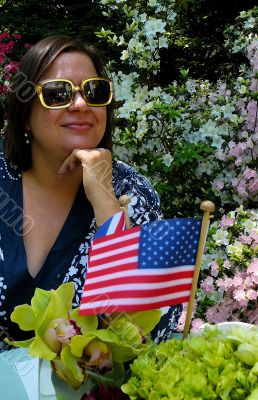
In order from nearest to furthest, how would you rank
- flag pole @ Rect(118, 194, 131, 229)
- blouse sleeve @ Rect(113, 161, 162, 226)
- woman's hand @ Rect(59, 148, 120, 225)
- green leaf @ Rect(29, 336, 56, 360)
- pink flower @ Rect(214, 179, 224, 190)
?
green leaf @ Rect(29, 336, 56, 360) < flag pole @ Rect(118, 194, 131, 229) < woman's hand @ Rect(59, 148, 120, 225) < blouse sleeve @ Rect(113, 161, 162, 226) < pink flower @ Rect(214, 179, 224, 190)

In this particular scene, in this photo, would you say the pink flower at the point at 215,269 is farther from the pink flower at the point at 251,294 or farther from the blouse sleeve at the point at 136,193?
the blouse sleeve at the point at 136,193

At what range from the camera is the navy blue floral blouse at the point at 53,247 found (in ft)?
6.40

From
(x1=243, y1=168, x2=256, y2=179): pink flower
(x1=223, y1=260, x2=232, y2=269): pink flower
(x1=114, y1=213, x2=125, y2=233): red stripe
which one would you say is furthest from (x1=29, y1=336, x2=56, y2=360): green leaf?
(x1=243, y1=168, x2=256, y2=179): pink flower

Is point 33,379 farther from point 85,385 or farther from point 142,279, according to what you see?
point 142,279

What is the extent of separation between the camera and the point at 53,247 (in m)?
2.01

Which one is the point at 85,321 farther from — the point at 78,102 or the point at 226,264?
the point at 226,264

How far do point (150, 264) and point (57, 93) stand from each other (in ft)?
2.69

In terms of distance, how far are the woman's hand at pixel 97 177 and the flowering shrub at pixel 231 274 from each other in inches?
39.0

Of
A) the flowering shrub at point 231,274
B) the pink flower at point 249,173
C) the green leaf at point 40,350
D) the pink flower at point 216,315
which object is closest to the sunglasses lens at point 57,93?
the green leaf at point 40,350

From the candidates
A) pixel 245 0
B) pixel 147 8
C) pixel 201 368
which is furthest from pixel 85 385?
pixel 245 0

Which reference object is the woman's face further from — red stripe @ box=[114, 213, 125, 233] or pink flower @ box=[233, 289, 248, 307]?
pink flower @ box=[233, 289, 248, 307]

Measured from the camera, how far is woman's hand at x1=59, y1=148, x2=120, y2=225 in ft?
5.99

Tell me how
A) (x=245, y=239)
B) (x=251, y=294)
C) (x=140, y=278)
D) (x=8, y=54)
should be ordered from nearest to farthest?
(x=140, y=278) < (x=251, y=294) < (x=245, y=239) < (x=8, y=54)

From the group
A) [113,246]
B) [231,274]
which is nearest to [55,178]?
[113,246]
